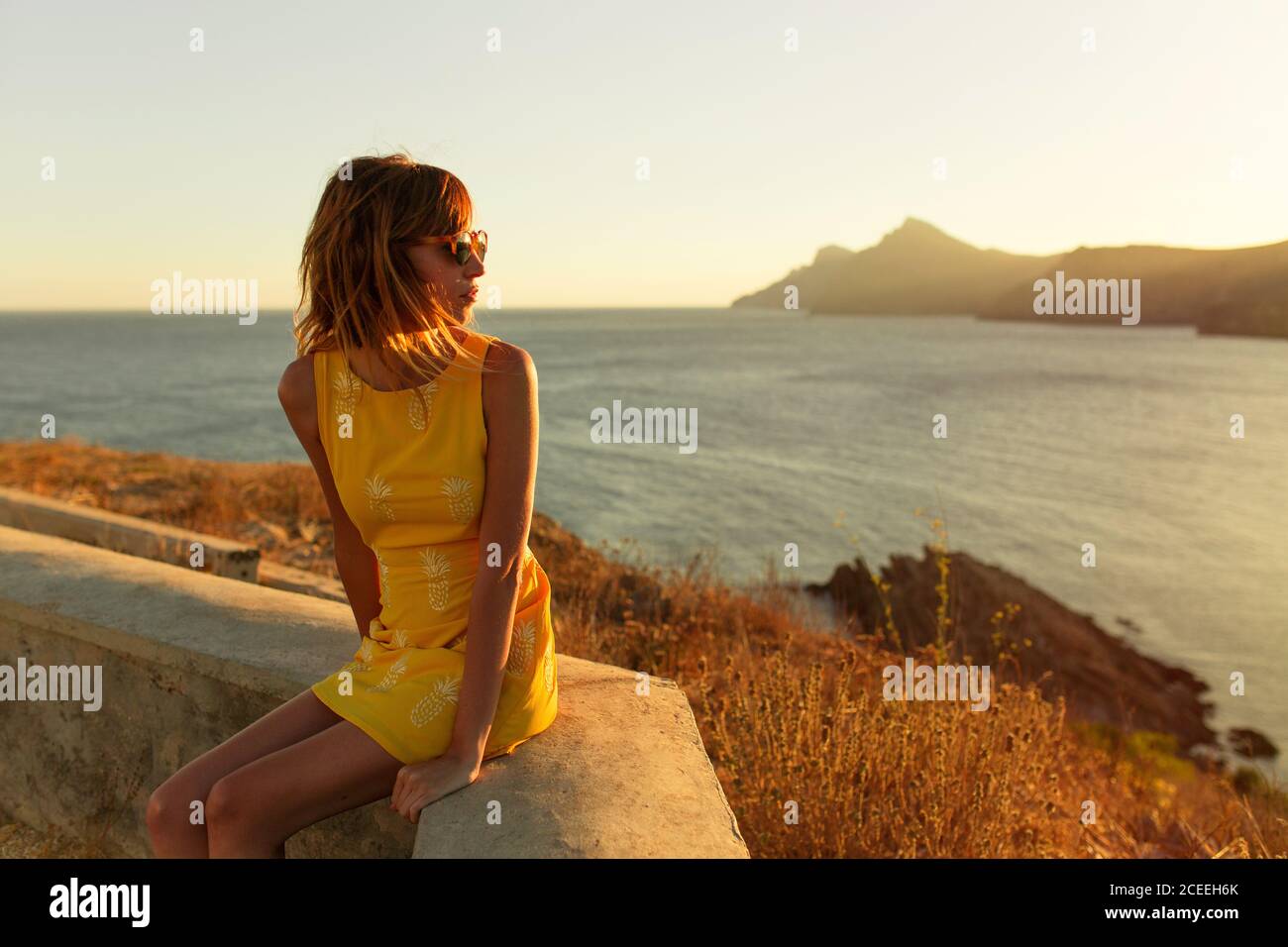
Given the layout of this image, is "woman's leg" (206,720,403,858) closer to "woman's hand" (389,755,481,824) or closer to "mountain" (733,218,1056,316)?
"woman's hand" (389,755,481,824)

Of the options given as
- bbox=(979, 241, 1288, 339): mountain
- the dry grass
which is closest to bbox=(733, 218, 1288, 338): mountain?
bbox=(979, 241, 1288, 339): mountain

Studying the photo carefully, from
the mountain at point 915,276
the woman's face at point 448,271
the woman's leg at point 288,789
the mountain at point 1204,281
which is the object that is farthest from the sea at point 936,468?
the mountain at point 915,276

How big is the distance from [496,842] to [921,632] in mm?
9703

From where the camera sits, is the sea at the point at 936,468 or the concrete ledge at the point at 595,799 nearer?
the concrete ledge at the point at 595,799

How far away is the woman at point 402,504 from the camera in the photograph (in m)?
2.03

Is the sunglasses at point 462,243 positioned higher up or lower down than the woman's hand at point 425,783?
higher up

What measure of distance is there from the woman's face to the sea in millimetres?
170

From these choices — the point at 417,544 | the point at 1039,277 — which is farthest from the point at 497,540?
the point at 1039,277

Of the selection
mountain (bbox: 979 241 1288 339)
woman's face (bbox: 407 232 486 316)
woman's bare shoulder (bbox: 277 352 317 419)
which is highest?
mountain (bbox: 979 241 1288 339)

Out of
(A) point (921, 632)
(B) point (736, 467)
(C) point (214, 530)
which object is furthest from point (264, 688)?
(B) point (736, 467)

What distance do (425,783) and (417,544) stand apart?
1.85ft

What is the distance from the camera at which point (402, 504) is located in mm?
2168

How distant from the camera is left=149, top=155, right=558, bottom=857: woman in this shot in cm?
203

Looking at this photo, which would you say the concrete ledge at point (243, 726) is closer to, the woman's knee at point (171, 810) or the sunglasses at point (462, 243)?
the woman's knee at point (171, 810)
